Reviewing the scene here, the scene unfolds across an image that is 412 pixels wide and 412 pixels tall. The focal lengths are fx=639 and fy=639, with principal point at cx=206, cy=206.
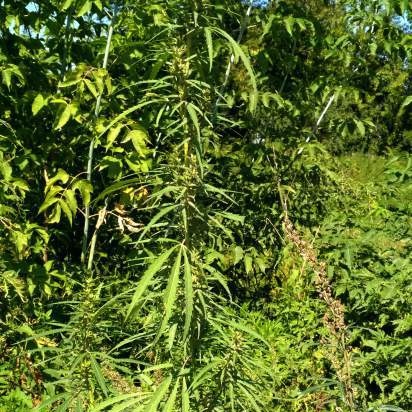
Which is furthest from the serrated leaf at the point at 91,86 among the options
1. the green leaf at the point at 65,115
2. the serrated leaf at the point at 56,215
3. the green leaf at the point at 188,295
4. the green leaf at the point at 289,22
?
the green leaf at the point at 188,295

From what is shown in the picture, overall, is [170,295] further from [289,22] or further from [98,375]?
[289,22]

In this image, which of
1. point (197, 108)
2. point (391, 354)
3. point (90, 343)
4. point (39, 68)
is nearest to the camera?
point (197, 108)

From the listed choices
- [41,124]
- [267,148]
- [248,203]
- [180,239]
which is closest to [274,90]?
[267,148]

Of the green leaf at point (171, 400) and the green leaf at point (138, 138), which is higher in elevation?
the green leaf at point (138, 138)

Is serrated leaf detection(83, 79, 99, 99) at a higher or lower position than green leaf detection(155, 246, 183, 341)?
higher

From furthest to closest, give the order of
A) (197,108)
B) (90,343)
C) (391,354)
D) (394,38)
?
(394,38)
(391,354)
(90,343)
(197,108)

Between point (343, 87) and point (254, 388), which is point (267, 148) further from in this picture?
point (254, 388)

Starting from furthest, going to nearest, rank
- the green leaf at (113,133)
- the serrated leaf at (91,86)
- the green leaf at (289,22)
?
the green leaf at (289,22) < the serrated leaf at (91,86) < the green leaf at (113,133)

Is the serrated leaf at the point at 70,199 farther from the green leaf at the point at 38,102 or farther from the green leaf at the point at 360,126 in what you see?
the green leaf at the point at 360,126

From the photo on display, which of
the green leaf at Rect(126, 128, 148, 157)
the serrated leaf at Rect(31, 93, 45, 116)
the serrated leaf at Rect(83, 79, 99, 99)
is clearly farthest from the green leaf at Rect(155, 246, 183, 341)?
the serrated leaf at Rect(31, 93, 45, 116)

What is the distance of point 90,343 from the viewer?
2250 millimetres

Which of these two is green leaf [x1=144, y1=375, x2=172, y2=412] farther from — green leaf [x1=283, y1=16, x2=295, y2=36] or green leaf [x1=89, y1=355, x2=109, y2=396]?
green leaf [x1=283, y1=16, x2=295, y2=36]

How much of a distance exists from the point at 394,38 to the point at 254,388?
304 centimetres

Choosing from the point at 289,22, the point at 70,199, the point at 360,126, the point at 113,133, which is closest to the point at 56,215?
the point at 70,199
